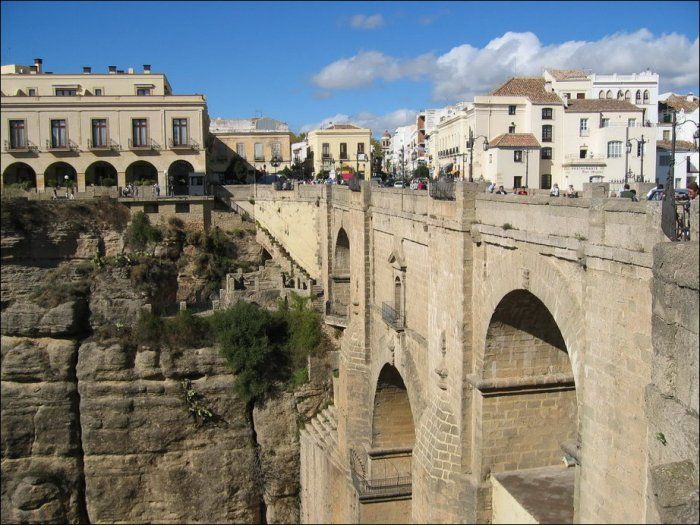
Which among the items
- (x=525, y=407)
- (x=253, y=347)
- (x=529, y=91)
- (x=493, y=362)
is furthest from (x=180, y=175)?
(x=525, y=407)

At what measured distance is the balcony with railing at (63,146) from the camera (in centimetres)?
3105

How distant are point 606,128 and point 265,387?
1362cm

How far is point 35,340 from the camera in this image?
25812 mm

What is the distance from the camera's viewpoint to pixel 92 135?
3225cm

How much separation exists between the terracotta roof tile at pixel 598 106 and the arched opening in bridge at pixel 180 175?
1692cm

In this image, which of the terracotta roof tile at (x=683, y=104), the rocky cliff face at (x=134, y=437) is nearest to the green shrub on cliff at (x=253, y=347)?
A: the rocky cliff face at (x=134, y=437)

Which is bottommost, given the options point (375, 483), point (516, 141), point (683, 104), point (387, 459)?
point (375, 483)

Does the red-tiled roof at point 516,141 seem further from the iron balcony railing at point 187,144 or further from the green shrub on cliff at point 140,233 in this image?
the iron balcony railing at point 187,144

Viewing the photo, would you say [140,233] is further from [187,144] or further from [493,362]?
[493,362]

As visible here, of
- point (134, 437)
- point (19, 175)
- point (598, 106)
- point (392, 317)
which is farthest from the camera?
point (19, 175)

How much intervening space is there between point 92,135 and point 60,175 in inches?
90.7

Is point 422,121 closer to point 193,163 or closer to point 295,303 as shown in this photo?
point 193,163

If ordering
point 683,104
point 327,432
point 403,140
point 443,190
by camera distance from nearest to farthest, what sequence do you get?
point 443,190
point 327,432
point 683,104
point 403,140

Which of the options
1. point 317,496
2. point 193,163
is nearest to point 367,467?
point 317,496
